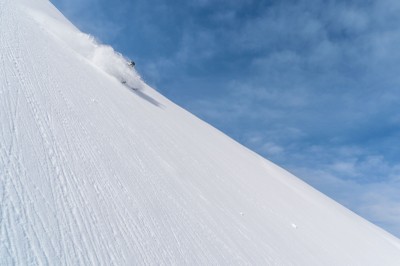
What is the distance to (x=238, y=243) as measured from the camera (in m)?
4.39

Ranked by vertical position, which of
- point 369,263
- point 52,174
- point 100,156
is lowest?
point 52,174

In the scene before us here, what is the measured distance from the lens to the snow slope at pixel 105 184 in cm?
240

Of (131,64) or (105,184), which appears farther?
(131,64)

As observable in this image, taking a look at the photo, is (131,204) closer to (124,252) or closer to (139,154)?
(124,252)

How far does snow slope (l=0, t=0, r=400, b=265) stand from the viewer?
7.87 feet

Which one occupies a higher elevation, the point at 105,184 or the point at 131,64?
the point at 131,64

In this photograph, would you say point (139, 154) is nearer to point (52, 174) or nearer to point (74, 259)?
point (52, 174)

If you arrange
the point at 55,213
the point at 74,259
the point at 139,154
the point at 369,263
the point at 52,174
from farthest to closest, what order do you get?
the point at 369,263, the point at 139,154, the point at 52,174, the point at 55,213, the point at 74,259

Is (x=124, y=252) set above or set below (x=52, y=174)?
below

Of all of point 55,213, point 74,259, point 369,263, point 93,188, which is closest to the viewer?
point 74,259

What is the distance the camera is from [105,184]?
11.4 feet

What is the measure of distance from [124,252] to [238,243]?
2.19 m

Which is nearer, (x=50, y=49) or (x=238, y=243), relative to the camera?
(x=238, y=243)

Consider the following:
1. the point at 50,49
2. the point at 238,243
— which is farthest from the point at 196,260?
the point at 50,49
